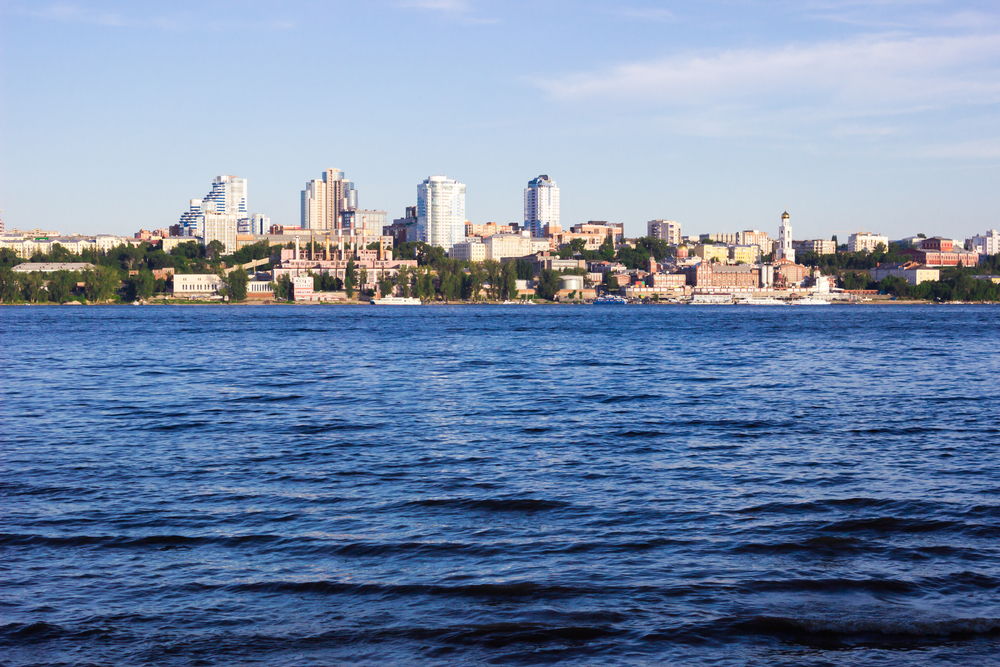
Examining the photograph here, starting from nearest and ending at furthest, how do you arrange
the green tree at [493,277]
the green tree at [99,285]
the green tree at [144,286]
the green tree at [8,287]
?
1. the green tree at [8,287]
2. the green tree at [99,285]
3. the green tree at [144,286]
4. the green tree at [493,277]

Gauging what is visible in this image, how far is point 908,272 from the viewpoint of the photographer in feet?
486

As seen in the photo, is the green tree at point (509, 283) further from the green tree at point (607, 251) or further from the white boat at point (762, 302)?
the green tree at point (607, 251)

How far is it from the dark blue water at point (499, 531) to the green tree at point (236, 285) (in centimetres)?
9949

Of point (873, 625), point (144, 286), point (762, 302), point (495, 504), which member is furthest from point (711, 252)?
point (873, 625)

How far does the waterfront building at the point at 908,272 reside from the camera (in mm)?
145125

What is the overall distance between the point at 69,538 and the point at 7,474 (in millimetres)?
2866

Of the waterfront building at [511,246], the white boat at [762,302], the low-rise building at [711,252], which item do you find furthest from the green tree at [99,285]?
the low-rise building at [711,252]

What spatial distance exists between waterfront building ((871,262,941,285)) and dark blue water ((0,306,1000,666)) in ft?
446

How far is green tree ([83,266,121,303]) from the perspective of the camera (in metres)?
107

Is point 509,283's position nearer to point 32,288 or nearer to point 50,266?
point 32,288

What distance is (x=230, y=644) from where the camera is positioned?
513cm

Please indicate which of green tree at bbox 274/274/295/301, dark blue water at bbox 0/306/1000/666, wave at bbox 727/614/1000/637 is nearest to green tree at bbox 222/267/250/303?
green tree at bbox 274/274/295/301

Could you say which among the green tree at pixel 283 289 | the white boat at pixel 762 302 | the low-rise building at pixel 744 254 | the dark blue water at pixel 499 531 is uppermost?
the low-rise building at pixel 744 254

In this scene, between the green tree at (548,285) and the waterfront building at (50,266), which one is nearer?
the waterfront building at (50,266)
